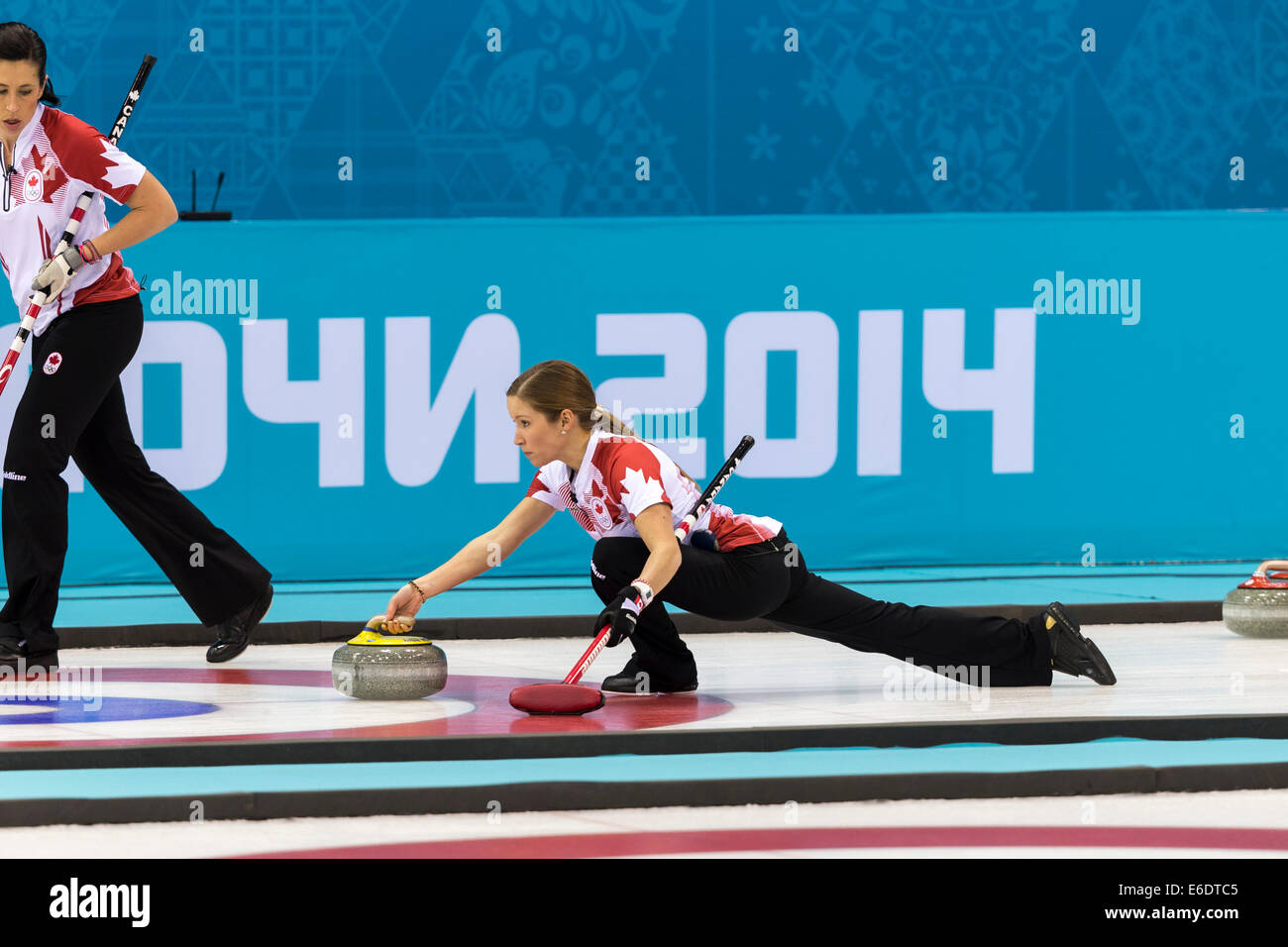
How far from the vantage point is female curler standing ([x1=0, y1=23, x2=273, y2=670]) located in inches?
223

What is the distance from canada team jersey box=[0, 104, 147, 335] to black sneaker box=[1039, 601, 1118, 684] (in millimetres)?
3002

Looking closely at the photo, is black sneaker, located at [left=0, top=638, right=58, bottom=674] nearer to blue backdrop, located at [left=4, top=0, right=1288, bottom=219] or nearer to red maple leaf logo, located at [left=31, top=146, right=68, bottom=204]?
red maple leaf logo, located at [left=31, top=146, right=68, bottom=204]

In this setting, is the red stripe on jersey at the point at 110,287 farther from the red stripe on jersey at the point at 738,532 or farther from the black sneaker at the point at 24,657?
the red stripe on jersey at the point at 738,532

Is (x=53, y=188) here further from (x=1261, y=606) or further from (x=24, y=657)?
(x=1261, y=606)

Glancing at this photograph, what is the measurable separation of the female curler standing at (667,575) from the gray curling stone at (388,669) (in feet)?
0.33

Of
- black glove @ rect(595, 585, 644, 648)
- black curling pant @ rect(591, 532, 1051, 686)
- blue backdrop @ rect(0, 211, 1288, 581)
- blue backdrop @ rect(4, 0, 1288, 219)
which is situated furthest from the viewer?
blue backdrop @ rect(4, 0, 1288, 219)

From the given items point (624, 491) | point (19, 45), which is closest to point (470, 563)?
point (624, 491)

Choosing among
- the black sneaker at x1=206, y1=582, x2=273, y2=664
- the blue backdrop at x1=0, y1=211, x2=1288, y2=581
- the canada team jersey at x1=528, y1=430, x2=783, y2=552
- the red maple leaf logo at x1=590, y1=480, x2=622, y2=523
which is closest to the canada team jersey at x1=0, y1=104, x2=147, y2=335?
the black sneaker at x1=206, y1=582, x2=273, y2=664

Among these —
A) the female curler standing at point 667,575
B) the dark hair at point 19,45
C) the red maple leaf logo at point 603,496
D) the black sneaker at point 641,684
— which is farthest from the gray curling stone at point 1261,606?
the dark hair at point 19,45

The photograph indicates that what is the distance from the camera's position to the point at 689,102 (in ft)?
36.6

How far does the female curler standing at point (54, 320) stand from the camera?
566cm

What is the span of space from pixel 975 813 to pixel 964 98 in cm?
802

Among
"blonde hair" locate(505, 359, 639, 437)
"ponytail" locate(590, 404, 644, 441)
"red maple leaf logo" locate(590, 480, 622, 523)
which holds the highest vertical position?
"blonde hair" locate(505, 359, 639, 437)

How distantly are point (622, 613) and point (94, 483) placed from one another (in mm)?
2133
